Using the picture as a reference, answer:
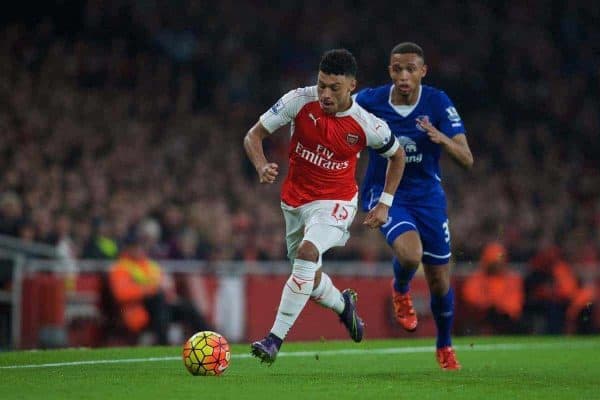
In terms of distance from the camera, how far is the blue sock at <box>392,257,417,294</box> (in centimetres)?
1045

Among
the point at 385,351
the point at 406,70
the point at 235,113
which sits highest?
the point at 406,70

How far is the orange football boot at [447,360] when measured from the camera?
10.2m

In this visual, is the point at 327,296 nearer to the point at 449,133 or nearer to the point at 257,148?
the point at 257,148

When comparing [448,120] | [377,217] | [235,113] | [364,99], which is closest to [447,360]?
[377,217]

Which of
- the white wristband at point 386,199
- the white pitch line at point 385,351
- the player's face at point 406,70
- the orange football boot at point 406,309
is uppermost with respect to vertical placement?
the player's face at point 406,70

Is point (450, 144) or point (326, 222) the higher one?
point (450, 144)

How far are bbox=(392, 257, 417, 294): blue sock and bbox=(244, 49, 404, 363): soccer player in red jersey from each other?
0.92 metres

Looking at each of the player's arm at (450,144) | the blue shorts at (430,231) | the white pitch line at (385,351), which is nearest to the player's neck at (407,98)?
the player's arm at (450,144)

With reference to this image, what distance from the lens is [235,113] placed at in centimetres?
2352

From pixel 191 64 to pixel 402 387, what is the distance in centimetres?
1667

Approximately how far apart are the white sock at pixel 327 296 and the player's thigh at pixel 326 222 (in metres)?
0.43

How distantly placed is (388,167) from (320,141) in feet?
2.17

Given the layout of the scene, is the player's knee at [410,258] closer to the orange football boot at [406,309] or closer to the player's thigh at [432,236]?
the player's thigh at [432,236]

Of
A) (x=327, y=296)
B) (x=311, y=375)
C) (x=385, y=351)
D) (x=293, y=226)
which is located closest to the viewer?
(x=311, y=375)
